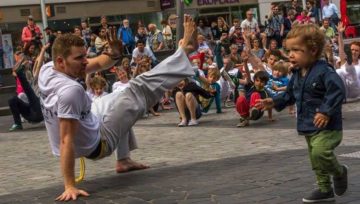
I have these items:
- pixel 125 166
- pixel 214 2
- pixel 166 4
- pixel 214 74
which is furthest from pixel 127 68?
pixel 214 2

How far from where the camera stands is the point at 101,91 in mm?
13469

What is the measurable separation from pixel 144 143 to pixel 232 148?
1860mm

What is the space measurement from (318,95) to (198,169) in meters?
2.23

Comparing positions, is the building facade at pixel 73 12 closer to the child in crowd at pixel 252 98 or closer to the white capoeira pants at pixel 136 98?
the child in crowd at pixel 252 98

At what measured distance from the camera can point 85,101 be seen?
6.27 meters

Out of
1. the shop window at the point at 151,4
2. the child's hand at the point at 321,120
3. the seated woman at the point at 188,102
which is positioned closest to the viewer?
the child's hand at the point at 321,120

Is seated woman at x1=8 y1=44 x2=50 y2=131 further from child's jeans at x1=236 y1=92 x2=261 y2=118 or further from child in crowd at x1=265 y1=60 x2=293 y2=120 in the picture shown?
child in crowd at x1=265 y1=60 x2=293 y2=120

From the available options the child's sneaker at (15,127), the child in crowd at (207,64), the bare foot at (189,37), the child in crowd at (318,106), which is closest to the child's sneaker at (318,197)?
the child in crowd at (318,106)

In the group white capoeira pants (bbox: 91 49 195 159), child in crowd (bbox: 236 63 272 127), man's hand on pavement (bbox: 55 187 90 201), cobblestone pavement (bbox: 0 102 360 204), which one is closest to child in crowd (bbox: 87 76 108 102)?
cobblestone pavement (bbox: 0 102 360 204)

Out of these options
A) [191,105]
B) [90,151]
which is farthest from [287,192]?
[191,105]

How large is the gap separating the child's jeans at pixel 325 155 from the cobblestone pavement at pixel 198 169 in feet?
0.72

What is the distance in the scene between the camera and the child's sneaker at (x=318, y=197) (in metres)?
5.28

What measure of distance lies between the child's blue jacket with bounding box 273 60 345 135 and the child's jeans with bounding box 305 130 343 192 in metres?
0.05

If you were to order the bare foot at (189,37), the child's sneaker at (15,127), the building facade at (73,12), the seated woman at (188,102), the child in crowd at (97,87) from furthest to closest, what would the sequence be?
the building facade at (73,12), the child's sneaker at (15,127), the child in crowd at (97,87), the seated woman at (188,102), the bare foot at (189,37)
